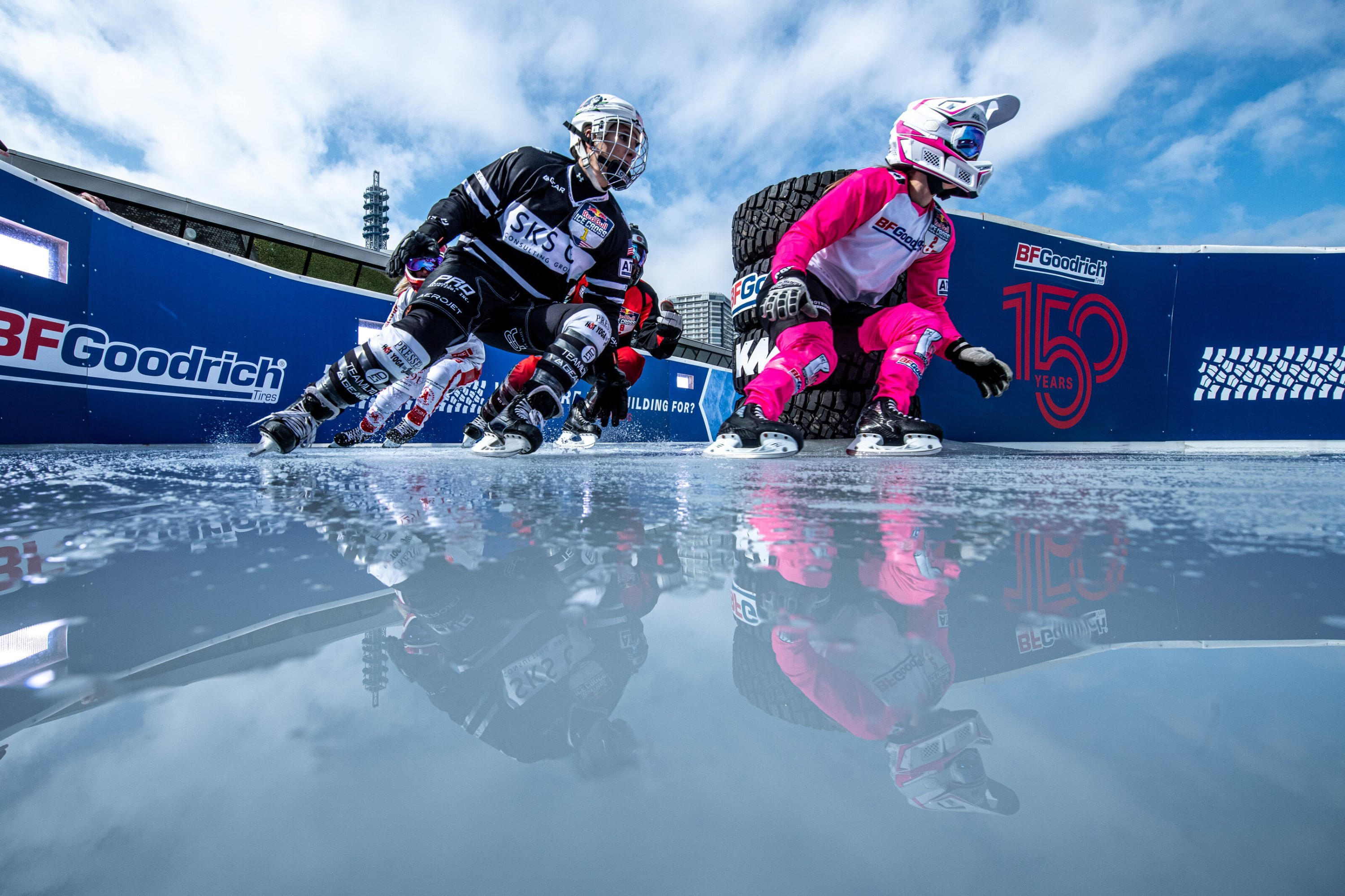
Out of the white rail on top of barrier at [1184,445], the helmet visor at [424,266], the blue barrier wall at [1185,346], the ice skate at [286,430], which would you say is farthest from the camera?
the blue barrier wall at [1185,346]

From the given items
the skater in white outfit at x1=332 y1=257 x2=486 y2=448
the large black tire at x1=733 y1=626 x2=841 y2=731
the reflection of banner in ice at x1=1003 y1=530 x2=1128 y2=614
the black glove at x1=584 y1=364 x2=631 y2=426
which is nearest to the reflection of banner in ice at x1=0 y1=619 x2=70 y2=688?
the large black tire at x1=733 y1=626 x2=841 y2=731

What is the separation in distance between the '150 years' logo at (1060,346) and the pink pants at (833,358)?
114cm

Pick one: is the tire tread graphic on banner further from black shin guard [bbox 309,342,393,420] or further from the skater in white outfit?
black shin guard [bbox 309,342,393,420]

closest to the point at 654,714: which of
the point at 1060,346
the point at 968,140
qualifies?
the point at 968,140

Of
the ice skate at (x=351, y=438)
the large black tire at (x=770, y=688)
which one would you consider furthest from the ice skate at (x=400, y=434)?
the large black tire at (x=770, y=688)

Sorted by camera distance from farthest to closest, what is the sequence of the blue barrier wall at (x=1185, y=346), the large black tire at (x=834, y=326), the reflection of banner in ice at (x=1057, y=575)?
1. the blue barrier wall at (x=1185, y=346)
2. the large black tire at (x=834, y=326)
3. the reflection of banner in ice at (x=1057, y=575)

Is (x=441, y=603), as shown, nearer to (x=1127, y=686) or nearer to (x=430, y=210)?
(x=1127, y=686)

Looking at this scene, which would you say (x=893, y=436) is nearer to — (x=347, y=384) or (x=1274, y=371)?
(x=347, y=384)

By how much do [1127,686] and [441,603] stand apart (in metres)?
0.23

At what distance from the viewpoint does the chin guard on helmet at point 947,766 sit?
0.44ft

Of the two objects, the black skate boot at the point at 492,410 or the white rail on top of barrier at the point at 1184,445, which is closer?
the white rail on top of barrier at the point at 1184,445

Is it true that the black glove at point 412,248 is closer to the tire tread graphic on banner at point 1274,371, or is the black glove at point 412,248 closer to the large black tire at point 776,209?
the large black tire at point 776,209

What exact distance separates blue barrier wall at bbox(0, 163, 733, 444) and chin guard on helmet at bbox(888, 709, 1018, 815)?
2587mm

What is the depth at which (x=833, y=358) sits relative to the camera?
1949 mm
